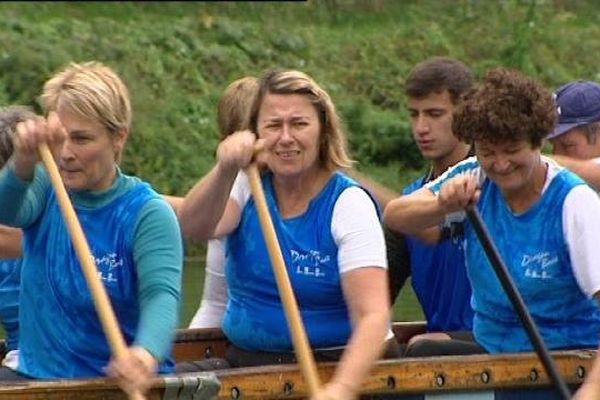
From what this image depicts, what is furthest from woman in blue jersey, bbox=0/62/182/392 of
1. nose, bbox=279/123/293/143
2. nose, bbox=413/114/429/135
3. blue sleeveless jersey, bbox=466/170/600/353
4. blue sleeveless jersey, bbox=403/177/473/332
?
nose, bbox=413/114/429/135

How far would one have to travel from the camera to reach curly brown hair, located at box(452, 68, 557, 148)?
5691 millimetres

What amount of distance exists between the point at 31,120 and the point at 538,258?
1.53m

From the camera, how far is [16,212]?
544 centimetres

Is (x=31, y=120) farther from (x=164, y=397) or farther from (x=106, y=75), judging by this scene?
(x=164, y=397)

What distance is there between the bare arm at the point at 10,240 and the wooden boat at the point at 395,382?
879 millimetres

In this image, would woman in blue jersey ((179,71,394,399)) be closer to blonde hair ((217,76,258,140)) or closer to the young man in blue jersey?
blonde hair ((217,76,258,140))

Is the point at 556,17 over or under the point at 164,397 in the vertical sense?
over

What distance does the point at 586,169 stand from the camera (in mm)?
6660

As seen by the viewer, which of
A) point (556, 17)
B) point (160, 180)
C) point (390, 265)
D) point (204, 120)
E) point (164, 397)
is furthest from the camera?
point (556, 17)

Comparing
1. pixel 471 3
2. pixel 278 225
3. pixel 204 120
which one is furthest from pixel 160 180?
pixel 278 225

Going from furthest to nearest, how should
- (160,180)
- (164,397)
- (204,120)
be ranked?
1. (204,120)
2. (160,180)
3. (164,397)

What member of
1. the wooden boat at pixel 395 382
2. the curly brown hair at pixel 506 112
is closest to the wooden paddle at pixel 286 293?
the wooden boat at pixel 395 382

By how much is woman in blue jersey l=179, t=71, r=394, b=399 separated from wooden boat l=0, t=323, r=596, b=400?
161mm

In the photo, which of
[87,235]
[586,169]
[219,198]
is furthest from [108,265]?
[586,169]
